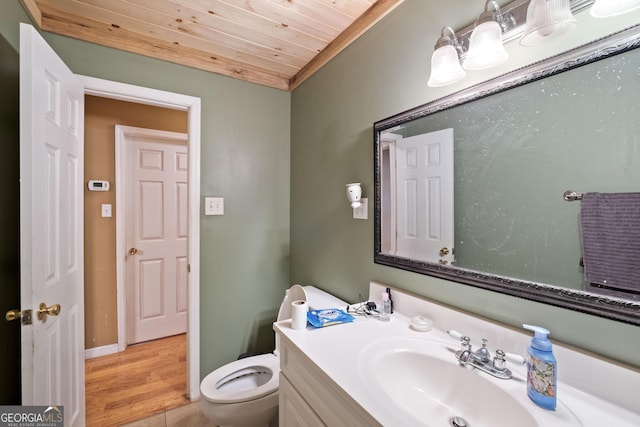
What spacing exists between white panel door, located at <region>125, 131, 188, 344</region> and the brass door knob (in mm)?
1551

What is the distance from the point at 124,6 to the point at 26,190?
1063 mm

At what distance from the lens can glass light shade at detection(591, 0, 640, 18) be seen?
65 centimetres

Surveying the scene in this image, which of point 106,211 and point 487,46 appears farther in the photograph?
point 106,211

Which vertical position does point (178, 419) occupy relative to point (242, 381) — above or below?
below

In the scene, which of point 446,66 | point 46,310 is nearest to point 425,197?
point 446,66

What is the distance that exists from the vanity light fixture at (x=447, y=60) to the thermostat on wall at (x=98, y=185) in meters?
2.64

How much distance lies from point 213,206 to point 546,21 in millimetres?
1876

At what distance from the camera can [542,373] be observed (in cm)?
66

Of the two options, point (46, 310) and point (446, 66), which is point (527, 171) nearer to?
point (446, 66)

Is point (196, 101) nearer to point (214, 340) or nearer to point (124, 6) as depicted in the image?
point (124, 6)

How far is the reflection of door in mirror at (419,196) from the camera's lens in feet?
3.56

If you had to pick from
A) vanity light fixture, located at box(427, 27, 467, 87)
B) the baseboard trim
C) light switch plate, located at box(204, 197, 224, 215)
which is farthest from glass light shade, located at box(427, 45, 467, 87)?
the baseboard trim

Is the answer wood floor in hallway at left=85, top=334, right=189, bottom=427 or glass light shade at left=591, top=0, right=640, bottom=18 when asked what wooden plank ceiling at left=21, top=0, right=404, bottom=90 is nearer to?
glass light shade at left=591, top=0, right=640, bottom=18

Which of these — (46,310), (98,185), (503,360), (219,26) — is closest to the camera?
(503,360)
